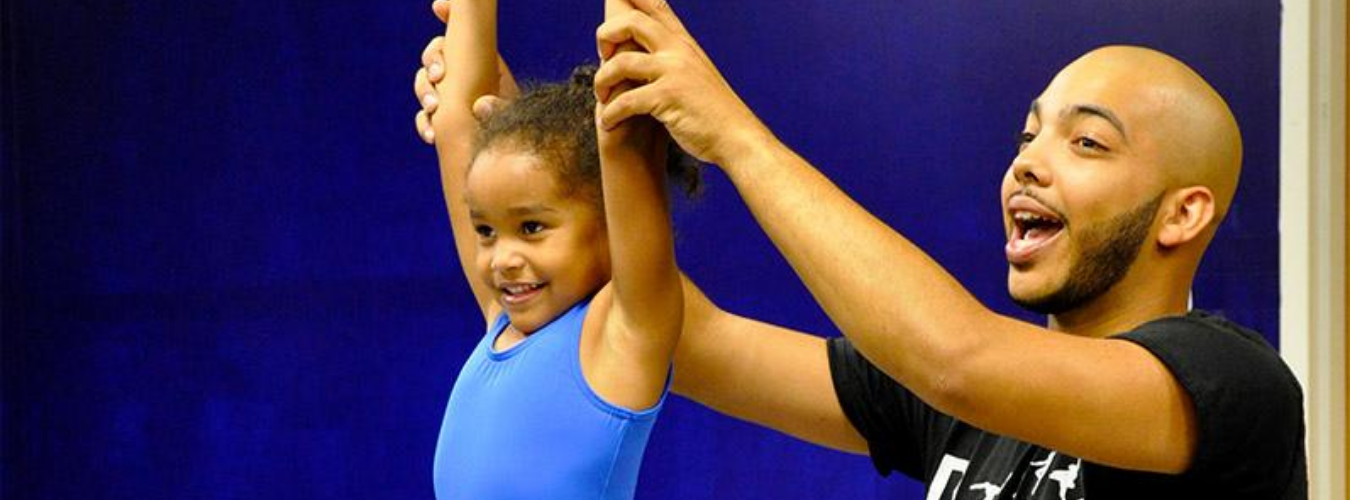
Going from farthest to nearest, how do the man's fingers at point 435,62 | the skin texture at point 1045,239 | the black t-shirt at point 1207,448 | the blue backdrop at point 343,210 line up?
1. the blue backdrop at point 343,210
2. the man's fingers at point 435,62
3. the black t-shirt at point 1207,448
4. the skin texture at point 1045,239

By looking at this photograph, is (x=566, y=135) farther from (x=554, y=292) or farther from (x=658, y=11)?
(x=658, y=11)

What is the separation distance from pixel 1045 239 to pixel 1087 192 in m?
0.05

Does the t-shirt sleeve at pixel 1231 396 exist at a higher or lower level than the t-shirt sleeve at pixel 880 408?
higher

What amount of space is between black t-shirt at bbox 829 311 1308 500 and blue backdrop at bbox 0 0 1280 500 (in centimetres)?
62

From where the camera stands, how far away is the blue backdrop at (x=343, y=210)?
6.95 feet

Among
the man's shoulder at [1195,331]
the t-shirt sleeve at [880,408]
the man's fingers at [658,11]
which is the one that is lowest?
the t-shirt sleeve at [880,408]

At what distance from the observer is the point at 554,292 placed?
1440mm

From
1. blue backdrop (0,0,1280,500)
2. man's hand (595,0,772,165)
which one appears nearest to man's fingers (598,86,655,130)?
man's hand (595,0,772,165)

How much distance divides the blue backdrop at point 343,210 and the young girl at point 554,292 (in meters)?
0.73

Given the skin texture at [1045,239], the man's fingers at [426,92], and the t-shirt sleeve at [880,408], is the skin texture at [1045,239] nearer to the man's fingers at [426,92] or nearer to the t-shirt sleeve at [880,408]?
the t-shirt sleeve at [880,408]

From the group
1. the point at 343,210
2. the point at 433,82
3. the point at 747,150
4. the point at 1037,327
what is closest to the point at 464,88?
the point at 433,82

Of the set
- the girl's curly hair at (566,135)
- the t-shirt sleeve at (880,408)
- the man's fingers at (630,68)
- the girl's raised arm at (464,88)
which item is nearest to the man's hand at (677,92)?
the man's fingers at (630,68)

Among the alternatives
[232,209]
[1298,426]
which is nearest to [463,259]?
[1298,426]

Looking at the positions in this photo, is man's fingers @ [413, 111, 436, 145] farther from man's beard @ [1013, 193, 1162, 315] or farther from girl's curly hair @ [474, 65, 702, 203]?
man's beard @ [1013, 193, 1162, 315]
